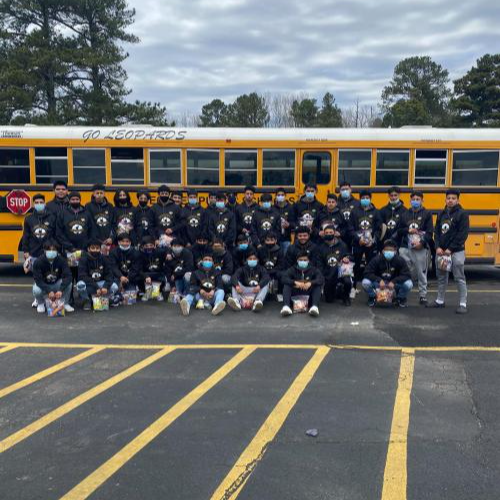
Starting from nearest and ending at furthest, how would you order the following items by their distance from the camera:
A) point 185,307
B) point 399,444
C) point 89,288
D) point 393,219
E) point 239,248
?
point 399,444
point 185,307
point 89,288
point 239,248
point 393,219

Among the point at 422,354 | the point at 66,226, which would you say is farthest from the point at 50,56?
the point at 422,354

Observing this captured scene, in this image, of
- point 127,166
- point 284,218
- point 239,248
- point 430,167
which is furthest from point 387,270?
point 127,166

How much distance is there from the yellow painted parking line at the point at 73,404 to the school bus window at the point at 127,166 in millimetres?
4977

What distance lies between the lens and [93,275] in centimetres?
811

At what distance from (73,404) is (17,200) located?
672 cm

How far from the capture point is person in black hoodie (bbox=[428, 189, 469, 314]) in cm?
770

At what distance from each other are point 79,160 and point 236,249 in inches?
151

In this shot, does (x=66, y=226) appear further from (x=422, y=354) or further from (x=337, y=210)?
(x=422, y=354)

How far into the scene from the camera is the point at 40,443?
3.77 meters

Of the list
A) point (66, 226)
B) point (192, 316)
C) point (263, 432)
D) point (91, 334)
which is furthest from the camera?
point (66, 226)

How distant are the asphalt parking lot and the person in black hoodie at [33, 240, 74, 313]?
0.60 m

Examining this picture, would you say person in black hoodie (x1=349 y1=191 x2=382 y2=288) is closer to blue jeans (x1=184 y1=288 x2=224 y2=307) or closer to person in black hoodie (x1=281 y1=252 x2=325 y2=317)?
person in black hoodie (x1=281 y1=252 x2=325 y2=317)

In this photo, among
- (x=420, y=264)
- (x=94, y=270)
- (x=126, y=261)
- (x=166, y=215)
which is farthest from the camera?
(x=166, y=215)

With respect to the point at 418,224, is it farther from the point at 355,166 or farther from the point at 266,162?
the point at 266,162
